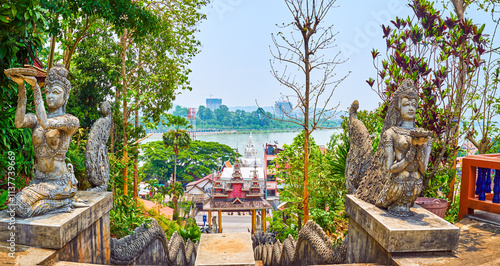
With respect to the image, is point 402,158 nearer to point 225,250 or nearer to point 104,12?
point 225,250

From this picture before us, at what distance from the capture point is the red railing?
135 inches

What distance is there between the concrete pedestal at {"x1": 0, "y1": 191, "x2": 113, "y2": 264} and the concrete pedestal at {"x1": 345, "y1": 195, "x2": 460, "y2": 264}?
2.36m

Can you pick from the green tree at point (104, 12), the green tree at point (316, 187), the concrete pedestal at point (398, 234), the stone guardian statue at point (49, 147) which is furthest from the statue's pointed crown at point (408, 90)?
the green tree at point (104, 12)

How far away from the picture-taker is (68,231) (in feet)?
7.80

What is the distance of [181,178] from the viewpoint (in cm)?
2347

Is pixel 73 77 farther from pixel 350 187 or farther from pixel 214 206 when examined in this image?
pixel 214 206

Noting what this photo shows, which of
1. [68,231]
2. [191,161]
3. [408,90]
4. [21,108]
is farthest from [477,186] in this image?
[191,161]

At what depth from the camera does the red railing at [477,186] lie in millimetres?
3434

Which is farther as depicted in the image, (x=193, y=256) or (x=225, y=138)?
(x=225, y=138)

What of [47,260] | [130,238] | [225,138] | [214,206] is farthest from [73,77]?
[225,138]

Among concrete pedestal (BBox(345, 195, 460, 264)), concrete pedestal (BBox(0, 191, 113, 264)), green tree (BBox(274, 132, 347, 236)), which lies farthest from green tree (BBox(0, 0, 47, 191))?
green tree (BBox(274, 132, 347, 236))

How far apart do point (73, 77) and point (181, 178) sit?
18.4 metres

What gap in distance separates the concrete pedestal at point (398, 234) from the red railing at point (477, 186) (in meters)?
1.27

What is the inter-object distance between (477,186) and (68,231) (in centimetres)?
415
